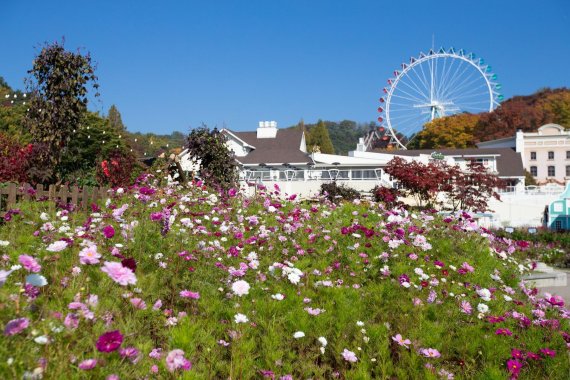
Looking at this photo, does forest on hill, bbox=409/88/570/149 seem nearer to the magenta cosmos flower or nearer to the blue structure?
the blue structure

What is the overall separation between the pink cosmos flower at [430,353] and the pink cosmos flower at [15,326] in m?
2.23

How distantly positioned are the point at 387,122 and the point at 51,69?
43577 mm

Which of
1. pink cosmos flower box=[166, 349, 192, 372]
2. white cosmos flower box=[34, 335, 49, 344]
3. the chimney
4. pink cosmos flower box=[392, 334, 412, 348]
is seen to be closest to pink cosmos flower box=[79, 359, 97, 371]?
white cosmos flower box=[34, 335, 49, 344]

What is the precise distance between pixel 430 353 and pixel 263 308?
1.08 meters

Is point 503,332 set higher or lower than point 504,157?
lower

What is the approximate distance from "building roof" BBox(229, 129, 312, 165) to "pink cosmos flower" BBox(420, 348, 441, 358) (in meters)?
30.6

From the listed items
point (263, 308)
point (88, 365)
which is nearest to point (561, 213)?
point (263, 308)

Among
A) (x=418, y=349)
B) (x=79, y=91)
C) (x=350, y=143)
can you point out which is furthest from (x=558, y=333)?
(x=350, y=143)

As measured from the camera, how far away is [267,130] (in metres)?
39.6

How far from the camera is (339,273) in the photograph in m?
4.32

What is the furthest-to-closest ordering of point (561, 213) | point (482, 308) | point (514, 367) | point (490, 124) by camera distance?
point (490, 124) → point (561, 213) → point (482, 308) → point (514, 367)

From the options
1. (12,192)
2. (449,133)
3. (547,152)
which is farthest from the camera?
(449,133)

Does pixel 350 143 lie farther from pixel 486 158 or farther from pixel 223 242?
pixel 223 242

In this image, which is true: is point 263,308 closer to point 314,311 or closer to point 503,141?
point 314,311
